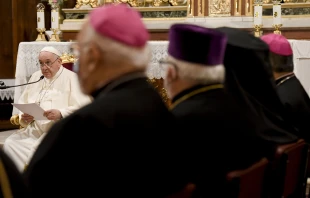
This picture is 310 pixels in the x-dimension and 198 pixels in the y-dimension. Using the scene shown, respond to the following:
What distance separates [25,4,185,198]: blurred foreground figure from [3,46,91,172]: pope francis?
3.72 metres

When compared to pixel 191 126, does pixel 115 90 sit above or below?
above

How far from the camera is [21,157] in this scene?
6.14m

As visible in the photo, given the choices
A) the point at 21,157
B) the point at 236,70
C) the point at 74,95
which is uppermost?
the point at 236,70

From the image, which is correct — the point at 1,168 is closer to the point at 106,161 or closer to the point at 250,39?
the point at 106,161

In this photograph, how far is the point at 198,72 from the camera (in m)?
2.99

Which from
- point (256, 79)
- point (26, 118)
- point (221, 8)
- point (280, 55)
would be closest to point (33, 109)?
point (26, 118)

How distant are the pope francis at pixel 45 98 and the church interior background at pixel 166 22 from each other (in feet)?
2.53

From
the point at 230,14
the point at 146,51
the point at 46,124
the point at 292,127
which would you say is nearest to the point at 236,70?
the point at 292,127

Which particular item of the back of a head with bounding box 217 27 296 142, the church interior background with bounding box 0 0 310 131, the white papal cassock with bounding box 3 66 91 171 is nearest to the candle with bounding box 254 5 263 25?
the church interior background with bounding box 0 0 310 131

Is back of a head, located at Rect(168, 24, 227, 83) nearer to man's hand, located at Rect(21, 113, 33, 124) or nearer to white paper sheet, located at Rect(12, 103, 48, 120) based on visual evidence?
white paper sheet, located at Rect(12, 103, 48, 120)

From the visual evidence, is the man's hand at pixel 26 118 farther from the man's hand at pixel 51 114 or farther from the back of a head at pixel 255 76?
the back of a head at pixel 255 76

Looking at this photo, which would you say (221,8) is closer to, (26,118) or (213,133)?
(26,118)

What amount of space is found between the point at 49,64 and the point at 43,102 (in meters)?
0.39

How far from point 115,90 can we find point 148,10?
6807mm
